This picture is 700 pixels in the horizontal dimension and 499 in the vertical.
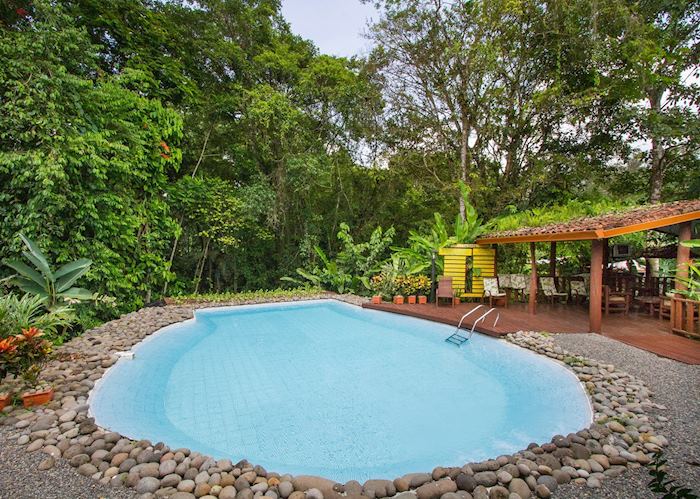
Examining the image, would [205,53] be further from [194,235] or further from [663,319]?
[663,319]

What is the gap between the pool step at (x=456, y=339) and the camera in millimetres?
6445

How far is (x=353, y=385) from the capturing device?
4.84 meters

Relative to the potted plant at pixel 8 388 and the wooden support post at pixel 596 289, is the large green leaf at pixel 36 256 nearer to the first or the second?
the potted plant at pixel 8 388

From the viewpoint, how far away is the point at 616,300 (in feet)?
25.5

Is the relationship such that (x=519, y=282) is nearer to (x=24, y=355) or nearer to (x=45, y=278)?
(x=24, y=355)

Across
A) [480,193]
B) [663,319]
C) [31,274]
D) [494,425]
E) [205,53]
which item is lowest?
[494,425]

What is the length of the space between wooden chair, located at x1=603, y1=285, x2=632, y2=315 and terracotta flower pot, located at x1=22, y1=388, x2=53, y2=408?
942cm

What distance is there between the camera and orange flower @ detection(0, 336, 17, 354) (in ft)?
11.0

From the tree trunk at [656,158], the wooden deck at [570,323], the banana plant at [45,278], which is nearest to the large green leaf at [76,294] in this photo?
the banana plant at [45,278]

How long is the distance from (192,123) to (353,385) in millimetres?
9509

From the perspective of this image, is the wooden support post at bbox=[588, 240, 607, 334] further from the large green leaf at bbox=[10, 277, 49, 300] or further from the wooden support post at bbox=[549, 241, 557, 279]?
the large green leaf at bbox=[10, 277, 49, 300]

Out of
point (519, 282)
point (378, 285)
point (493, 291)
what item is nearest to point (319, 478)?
point (493, 291)

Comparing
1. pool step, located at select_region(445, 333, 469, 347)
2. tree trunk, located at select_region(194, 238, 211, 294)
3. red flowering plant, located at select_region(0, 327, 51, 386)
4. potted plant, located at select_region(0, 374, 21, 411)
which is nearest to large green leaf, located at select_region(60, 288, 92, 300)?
potted plant, located at select_region(0, 374, 21, 411)

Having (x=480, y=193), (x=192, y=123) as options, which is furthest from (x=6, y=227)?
(x=480, y=193)
